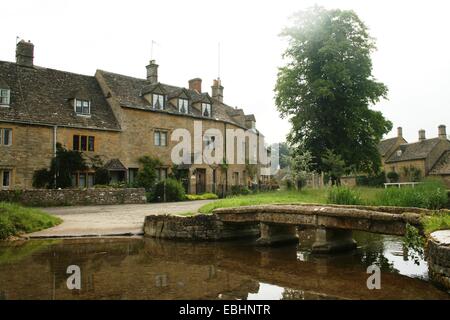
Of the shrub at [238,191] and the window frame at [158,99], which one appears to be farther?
the window frame at [158,99]

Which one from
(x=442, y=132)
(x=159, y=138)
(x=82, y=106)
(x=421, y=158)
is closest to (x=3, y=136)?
(x=82, y=106)

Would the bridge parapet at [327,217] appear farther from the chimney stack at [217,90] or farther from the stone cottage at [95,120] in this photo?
the chimney stack at [217,90]

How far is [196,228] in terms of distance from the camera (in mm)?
13508

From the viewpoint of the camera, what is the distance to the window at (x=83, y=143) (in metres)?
28.2

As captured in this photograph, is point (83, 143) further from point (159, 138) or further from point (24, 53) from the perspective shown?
point (24, 53)

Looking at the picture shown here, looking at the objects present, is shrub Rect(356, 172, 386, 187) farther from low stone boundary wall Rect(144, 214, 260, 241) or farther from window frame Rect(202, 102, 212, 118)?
low stone boundary wall Rect(144, 214, 260, 241)

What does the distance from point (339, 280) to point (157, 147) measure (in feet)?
87.1

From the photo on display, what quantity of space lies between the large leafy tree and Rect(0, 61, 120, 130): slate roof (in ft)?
47.4

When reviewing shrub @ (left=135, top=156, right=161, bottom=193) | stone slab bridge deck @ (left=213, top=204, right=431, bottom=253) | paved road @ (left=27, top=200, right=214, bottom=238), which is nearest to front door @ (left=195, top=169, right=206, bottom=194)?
shrub @ (left=135, top=156, right=161, bottom=193)

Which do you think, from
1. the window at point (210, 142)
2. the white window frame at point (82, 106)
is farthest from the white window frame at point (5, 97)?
the window at point (210, 142)

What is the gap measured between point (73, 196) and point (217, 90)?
79.2 feet

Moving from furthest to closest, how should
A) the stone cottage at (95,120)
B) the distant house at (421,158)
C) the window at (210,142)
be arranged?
the distant house at (421,158) < the window at (210,142) < the stone cottage at (95,120)

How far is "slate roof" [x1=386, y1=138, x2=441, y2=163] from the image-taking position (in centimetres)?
4766
